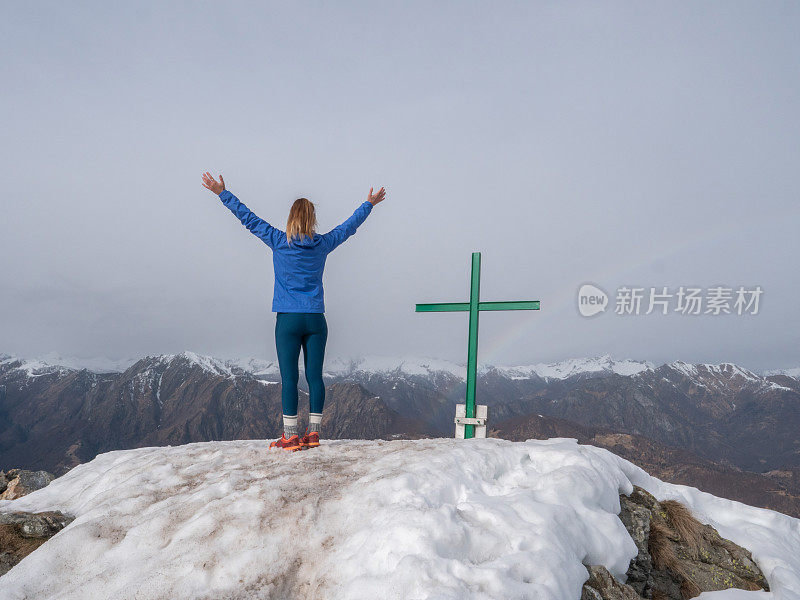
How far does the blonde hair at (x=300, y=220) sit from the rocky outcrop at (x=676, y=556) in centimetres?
597

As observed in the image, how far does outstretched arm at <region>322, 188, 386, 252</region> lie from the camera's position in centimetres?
778

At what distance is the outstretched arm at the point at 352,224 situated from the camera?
25.5 feet

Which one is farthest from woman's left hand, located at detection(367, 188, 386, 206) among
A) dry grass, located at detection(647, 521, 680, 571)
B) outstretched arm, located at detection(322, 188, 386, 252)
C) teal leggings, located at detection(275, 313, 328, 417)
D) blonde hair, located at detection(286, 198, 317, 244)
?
dry grass, located at detection(647, 521, 680, 571)

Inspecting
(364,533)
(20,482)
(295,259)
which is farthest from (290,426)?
(20,482)

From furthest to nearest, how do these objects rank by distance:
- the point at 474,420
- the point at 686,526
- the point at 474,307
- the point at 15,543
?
the point at 474,307
the point at 474,420
the point at 686,526
the point at 15,543

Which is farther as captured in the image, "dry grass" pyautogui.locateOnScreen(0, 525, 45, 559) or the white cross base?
the white cross base

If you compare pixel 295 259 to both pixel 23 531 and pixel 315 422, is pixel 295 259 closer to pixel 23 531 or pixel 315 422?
pixel 315 422

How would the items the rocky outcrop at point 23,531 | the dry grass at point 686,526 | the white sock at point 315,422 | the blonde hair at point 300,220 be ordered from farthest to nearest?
the white sock at point 315,422
the blonde hair at point 300,220
the dry grass at point 686,526
the rocky outcrop at point 23,531

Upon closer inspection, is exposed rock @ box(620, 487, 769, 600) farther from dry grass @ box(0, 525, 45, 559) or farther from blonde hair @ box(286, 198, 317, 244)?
dry grass @ box(0, 525, 45, 559)

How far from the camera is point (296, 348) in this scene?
300 inches

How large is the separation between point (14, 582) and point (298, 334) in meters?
4.42

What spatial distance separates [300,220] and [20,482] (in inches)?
341

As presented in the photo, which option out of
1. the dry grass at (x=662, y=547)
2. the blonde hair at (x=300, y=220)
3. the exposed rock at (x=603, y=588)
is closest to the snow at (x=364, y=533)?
the exposed rock at (x=603, y=588)

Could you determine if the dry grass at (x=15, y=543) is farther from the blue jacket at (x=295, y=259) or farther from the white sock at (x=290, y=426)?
the blue jacket at (x=295, y=259)
